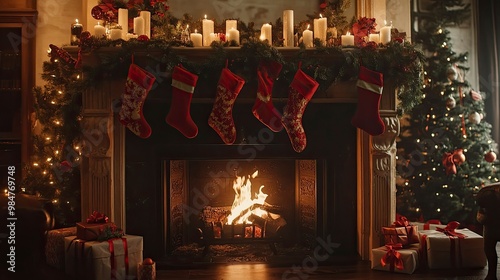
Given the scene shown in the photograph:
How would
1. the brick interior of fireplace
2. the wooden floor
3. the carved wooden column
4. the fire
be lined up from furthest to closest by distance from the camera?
the fire < the brick interior of fireplace < the carved wooden column < the wooden floor

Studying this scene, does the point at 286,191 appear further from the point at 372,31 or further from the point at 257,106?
the point at 372,31

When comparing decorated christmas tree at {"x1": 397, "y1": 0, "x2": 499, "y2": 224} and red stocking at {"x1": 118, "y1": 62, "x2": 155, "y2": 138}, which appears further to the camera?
decorated christmas tree at {"x1": 397, "y1": 0, "x2": 499, "y2": 224}

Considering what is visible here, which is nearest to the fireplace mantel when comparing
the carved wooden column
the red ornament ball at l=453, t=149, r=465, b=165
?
the carved wooden column

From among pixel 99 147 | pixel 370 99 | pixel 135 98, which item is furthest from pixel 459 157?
pixel 99 147

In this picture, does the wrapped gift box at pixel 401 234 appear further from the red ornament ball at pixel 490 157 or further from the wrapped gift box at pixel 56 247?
the wrapped gift box at pixel 56 247

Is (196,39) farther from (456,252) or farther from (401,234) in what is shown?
(456,252)

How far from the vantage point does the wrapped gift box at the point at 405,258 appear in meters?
4.41

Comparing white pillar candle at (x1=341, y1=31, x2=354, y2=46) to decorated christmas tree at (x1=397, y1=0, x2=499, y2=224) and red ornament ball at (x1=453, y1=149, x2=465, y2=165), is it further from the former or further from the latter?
red ornament ball at (x1=453, y1=149, x2=465, y2=165)

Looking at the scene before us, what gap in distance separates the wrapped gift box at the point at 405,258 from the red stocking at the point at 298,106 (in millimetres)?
954

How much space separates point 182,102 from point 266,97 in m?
0.62

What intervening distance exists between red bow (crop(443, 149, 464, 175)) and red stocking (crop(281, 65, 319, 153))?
64.0 inches

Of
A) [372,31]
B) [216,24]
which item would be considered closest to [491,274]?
[372,31]

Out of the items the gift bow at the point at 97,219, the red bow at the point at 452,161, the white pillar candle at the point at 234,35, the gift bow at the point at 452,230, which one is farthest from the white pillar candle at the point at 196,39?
the red bow at the point at 452,161

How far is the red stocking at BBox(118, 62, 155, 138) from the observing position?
14.4ft
